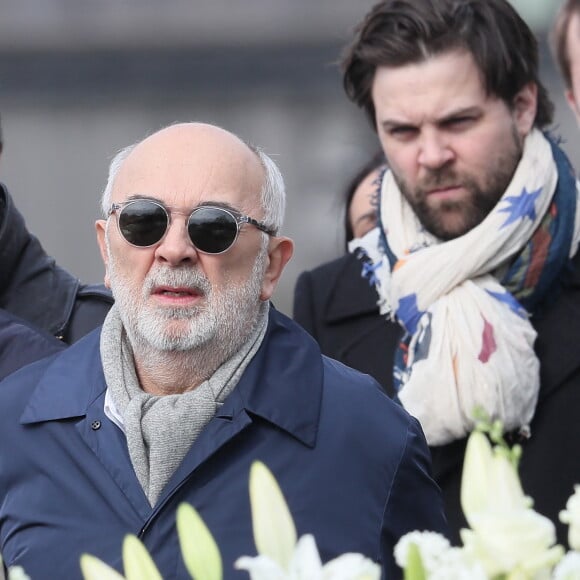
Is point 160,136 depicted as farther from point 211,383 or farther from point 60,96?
point 60,96

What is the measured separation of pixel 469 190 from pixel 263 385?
106 cm

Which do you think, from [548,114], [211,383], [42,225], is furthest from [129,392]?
[42,225]

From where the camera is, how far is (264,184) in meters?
2.92

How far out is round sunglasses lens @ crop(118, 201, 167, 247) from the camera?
269 cm

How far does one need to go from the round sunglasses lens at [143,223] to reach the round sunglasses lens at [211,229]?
0.06 m

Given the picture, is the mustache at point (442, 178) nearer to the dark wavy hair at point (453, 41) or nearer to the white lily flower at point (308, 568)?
the dark wavy hair at point (453, 41)

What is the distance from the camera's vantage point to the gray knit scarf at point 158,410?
2.60m

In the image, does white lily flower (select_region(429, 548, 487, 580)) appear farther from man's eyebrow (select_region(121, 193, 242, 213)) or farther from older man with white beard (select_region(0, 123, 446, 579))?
man's eyebrow (select_region(121, 193, 242, 213))

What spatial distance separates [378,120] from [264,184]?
0.85 m

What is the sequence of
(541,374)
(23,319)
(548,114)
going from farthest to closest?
(548,114) → (541,374) → (23,319)

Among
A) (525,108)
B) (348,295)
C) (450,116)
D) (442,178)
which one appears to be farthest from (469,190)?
(348,295)

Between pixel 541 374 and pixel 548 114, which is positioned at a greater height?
pixel 548 114

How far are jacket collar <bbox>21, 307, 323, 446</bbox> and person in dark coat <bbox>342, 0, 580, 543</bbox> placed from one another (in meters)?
0.72

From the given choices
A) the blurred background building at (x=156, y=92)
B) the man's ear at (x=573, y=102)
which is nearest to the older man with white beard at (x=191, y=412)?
the man's ear at (x=573, y=102)
